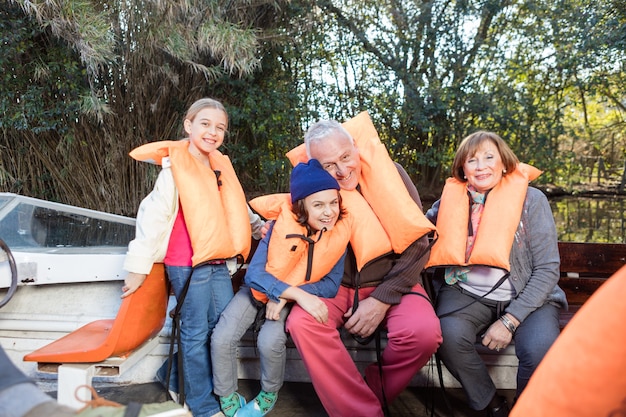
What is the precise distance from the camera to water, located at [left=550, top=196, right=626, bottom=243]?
6.04 metres

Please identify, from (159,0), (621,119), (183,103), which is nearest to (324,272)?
(159,0)

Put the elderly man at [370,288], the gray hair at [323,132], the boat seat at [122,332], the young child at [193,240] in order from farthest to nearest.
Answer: the gray hair at [323,132] → the young child at [193,240] → the elderly man at [370,288] → the boat seat at [122,332]

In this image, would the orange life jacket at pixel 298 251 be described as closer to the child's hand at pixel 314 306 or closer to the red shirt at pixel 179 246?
the child's hand at pixel 314 306

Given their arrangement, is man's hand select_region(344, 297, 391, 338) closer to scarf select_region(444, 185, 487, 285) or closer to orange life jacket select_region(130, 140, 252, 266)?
scarf select_region(444, 185, 487, 285)

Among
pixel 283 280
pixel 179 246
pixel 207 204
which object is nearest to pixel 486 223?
pixel 283 280

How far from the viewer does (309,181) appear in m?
2.17

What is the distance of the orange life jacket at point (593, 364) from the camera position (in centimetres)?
82

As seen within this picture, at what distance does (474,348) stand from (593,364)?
51.6 inches

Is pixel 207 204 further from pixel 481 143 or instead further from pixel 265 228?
pixel 481 143

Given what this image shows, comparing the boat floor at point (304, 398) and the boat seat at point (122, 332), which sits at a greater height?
the boat seat at point (122, 332)

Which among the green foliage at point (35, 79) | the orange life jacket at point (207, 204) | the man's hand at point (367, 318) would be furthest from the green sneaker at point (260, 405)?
the green foliage at point (35, 79)

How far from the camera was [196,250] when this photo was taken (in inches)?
86.4

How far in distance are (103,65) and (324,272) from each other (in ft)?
17.0

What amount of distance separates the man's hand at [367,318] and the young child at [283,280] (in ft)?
0.41
